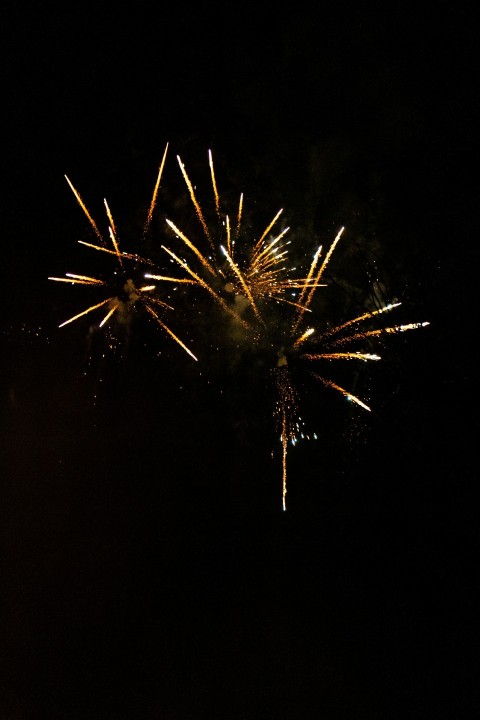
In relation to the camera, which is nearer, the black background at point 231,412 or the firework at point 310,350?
the firework at point 310,350

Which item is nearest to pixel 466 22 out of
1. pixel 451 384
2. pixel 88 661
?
pixel 451 384

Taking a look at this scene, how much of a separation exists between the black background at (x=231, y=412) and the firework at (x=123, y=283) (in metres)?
0.11

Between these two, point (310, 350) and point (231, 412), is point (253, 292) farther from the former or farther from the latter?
point (231, 412)

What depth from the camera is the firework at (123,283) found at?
420 centimetres

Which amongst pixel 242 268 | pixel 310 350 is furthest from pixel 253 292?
pixel 310 350

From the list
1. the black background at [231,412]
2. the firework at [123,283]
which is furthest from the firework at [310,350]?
the firework at [123,283]

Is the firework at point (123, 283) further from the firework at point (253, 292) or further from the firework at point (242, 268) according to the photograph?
the firework at point (242, 268)

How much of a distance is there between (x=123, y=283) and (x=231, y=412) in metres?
1.40

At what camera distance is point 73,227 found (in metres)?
4.43

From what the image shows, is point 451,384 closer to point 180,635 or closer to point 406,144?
point 406,144

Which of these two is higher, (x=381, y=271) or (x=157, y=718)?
(x=381, y=271)

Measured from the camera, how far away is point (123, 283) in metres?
4.23

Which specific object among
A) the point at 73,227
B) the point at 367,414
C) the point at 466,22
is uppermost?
the point at 466,22

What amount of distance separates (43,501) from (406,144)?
14.4ft
